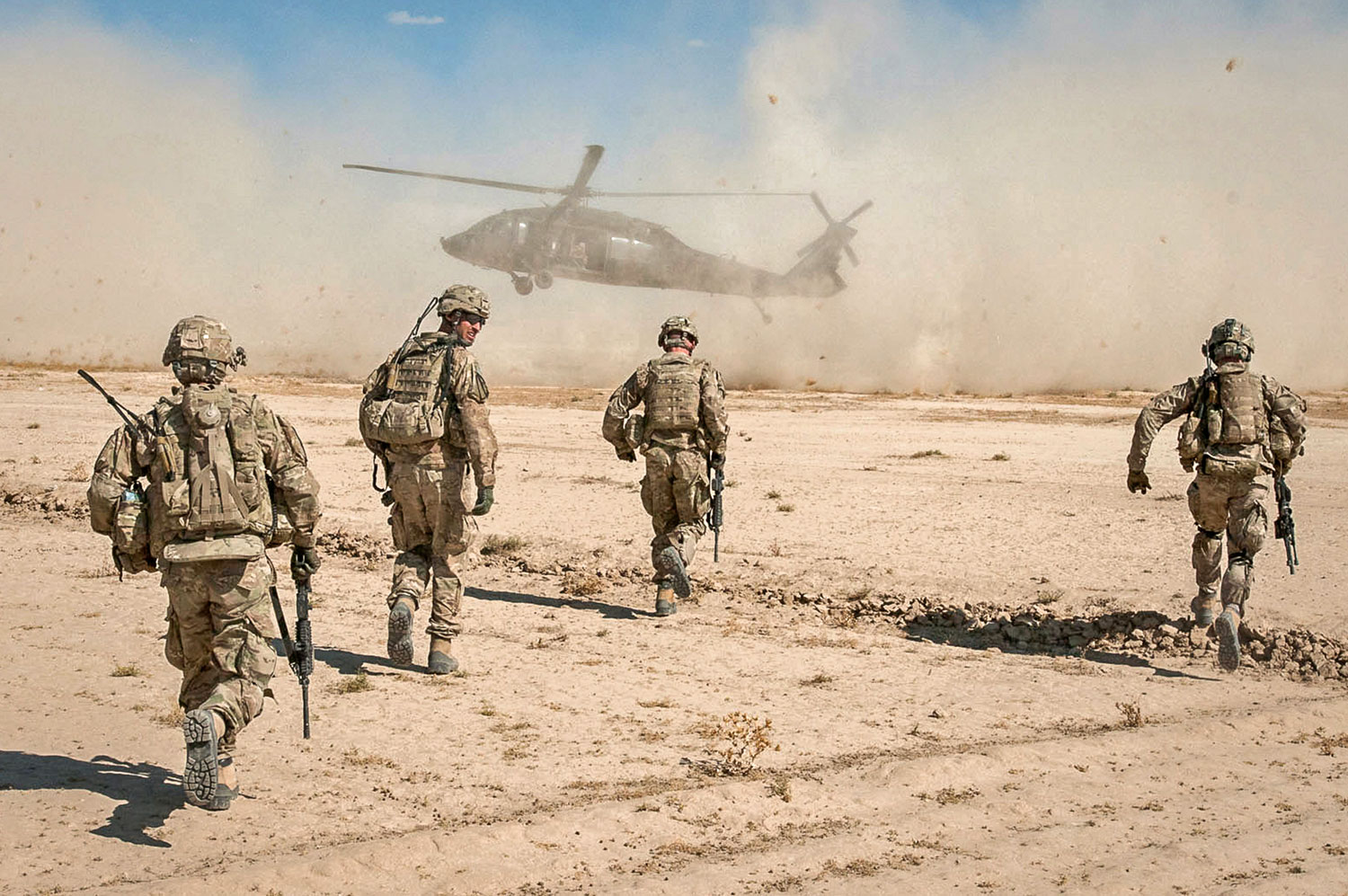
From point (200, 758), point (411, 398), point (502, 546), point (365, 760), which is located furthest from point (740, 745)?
point (502, 546)

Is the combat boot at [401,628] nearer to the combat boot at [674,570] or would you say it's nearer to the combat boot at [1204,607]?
the combat boot at [674,570]

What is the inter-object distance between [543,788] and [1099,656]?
Answer: 13.9 feet

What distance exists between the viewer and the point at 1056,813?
17.9ft

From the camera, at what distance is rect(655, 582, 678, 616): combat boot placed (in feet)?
30.1

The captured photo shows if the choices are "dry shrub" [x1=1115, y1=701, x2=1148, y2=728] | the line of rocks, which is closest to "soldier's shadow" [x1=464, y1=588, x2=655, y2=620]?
the line of rocks

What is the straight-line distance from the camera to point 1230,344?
7914 millimetres

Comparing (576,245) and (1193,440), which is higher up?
(576,245)

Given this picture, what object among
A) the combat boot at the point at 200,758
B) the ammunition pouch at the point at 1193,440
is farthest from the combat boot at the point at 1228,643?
the combat boot at the point at 200,758

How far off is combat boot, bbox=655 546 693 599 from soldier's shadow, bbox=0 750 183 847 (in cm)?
403

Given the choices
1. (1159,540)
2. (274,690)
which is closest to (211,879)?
(274,690)

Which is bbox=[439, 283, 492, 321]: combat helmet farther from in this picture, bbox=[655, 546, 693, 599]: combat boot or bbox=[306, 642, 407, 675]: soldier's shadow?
bbox=[655, 546, 693, 599]: combat boot

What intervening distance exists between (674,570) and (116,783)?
4285 millimetres

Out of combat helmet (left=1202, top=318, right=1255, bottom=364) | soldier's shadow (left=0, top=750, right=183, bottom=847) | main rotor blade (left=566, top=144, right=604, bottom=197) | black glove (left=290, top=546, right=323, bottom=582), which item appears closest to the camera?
soldier's shadow (left=0, top=750, right=183, bottom=847)

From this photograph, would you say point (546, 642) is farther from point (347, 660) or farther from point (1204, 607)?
point (1204, 607)
